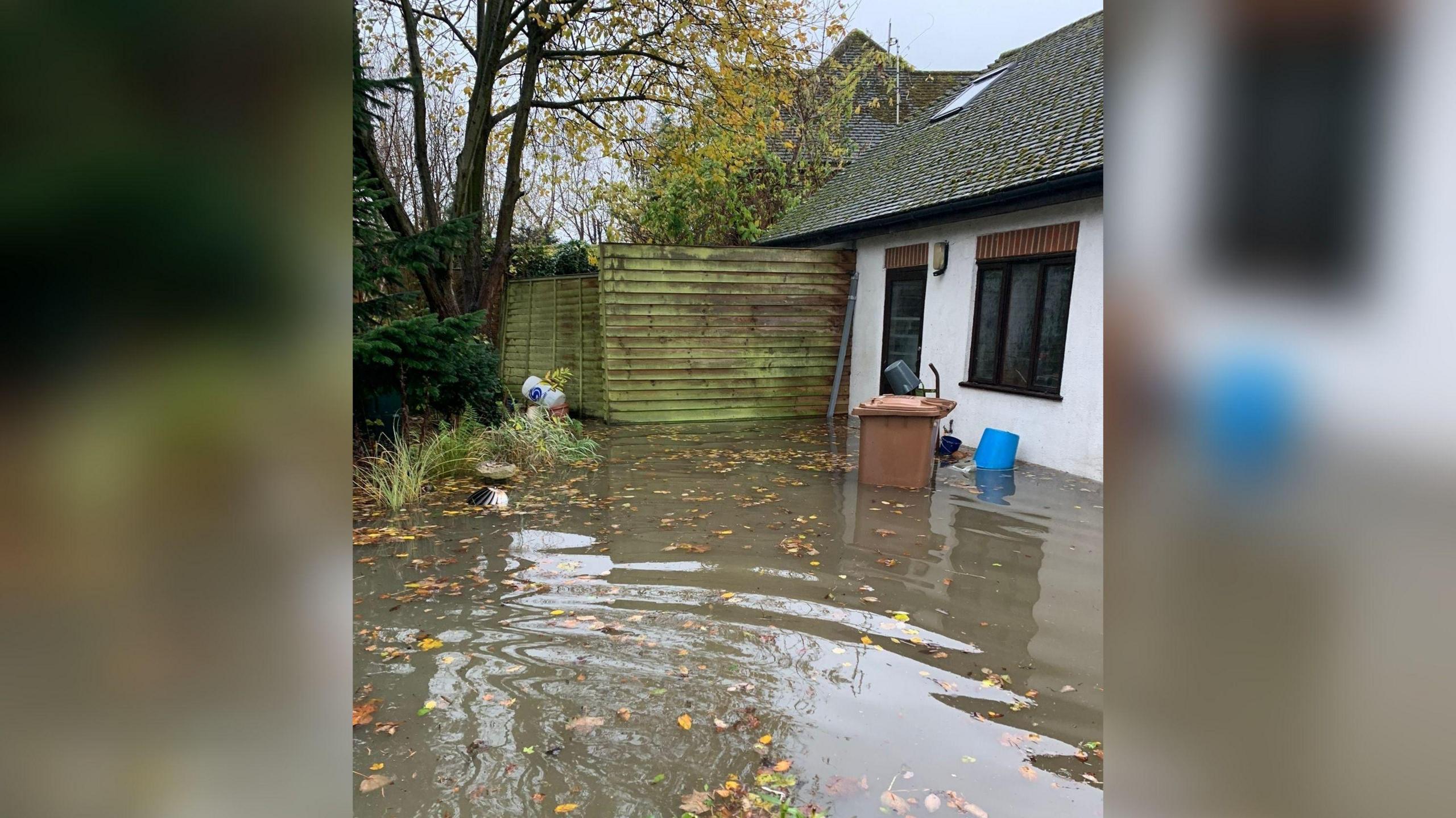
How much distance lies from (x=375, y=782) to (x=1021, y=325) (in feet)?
26.2

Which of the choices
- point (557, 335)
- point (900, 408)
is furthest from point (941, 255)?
Answer: point (557, 335)

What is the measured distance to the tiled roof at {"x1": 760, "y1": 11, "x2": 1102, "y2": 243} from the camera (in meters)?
9.03

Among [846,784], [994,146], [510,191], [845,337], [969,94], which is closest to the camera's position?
[846,784]

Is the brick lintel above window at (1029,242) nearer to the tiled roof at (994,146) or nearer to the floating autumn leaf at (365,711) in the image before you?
the tiled roof at (994,146)

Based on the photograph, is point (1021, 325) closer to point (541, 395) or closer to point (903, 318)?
point (903, 318)

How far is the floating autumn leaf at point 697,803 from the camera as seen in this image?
2725mm

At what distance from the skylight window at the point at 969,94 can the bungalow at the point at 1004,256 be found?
9.7 inches

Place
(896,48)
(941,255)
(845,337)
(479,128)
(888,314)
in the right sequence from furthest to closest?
(896,48) → (845,337) → (888,314) → (479,128) → (941,255)

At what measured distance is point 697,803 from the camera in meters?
2.76
